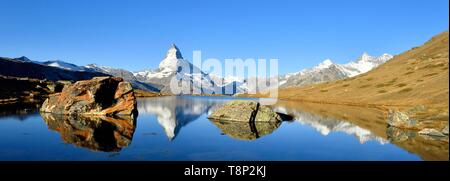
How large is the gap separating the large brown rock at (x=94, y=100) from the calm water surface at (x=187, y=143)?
502 inches

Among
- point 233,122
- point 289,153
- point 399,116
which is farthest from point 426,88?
point 289,153

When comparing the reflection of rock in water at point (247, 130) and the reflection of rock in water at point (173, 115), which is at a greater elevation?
the reflection of rock in water at point (173, 115)

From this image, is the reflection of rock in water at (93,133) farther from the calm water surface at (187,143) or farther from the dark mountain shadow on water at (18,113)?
the dark mountain shadow on water at (18,113)

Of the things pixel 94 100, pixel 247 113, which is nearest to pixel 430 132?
pixel 247 113

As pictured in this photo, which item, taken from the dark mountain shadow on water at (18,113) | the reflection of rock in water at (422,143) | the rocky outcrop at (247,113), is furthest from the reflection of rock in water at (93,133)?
the reflection of rock in water at (422,143)

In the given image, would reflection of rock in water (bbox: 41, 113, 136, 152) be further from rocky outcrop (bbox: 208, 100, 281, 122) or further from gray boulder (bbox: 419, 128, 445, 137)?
gray boulder (bbox: 419, 128, 445, 137)

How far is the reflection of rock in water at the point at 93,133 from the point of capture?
151 ft

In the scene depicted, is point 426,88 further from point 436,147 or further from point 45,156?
point 45,156

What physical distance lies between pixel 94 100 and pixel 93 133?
99.1 feet

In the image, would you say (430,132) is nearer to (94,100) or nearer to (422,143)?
(422,143)

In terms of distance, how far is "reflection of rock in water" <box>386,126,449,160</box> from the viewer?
140 ft

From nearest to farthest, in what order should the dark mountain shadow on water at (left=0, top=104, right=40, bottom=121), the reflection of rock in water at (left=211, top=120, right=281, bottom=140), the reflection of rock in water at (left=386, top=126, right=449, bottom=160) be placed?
the reflection of rock in water at (left=386, top=126, right=449, bottom=160) → the reflection of rock in water at (left=211, top=120, right=281, bottom=140) → the dark mountain shadow on water at (left=0, top=104, right=40, bottom=121)

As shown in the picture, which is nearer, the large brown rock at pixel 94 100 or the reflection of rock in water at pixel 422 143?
the reflection of rock in water at pixel 422 143

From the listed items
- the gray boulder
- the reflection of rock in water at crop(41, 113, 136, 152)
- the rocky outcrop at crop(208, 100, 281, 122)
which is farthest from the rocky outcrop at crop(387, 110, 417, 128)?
the reflection of rock in water at crop(41, 113, 136, 152)
